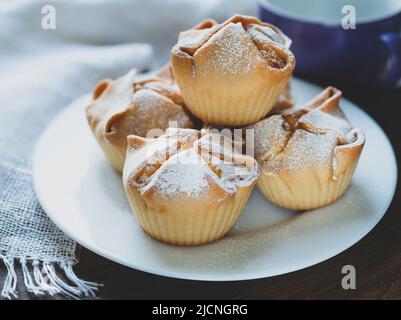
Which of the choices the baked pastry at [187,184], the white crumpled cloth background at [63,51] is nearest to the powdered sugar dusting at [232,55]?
the baked pastry at [187,184]

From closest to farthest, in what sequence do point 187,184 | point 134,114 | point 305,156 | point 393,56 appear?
point 187,184 < point 305,156 < point 134,114 < point 393,56

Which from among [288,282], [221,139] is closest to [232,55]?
[221,139]

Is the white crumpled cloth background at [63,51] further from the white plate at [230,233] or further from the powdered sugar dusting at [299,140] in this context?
the powdered sugar dusting at [299,140]

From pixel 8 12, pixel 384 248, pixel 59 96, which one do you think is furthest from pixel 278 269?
pixel 8 12

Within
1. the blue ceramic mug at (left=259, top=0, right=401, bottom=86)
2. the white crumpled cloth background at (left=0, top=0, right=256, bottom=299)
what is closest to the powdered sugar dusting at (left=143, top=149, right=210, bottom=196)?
the white crumpled cloth background at (left=0, top=0, right=256, bottom=299)

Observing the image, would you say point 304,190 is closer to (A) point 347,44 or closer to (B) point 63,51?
(A) point 347,44
